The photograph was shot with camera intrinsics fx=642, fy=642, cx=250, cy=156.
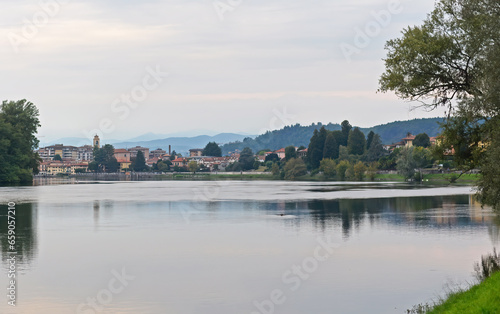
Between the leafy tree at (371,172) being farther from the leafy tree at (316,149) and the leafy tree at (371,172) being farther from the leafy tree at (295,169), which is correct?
the leafy tree at (295,169)

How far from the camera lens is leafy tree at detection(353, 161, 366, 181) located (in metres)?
125

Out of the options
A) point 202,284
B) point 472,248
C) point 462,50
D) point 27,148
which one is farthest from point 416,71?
point 27,148

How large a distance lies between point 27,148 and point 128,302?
91888 millimetres

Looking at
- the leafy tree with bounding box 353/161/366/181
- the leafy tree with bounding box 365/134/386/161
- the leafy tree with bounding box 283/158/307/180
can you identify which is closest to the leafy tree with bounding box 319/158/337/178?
the leafy tree with bounding box 353/161/366/181

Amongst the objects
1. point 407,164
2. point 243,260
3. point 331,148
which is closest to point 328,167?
point 331,148

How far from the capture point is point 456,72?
24.1 meters

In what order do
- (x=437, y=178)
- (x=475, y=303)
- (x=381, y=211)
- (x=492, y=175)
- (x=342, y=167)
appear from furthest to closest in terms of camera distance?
1. (x=342, y=167)
2. (x=437, y=178)
3. (x=381, y=211)
4. (x=492, y=175)
5. (x=475, y=303)

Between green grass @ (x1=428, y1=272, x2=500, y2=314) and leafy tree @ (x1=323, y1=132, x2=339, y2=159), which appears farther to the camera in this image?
leafy tree @ (x1=323, y1=132, x2=339, y2=159)

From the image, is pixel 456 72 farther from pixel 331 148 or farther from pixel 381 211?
pixel 331 148

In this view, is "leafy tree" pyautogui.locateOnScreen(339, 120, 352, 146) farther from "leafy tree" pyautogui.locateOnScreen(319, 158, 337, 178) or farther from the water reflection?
the water reflection

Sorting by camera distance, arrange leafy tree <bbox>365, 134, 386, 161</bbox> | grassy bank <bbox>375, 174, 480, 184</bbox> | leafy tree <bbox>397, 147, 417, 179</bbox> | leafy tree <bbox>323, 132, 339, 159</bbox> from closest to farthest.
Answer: grassy bank <bbox>375, 174, 480, 184</bbox> → leafy tree <bbox>397, 147, 417, 179</bbox> → leafy tree <bbox>365, 134, 386, 161</bbox> → leafy tree <bbox>323, 132, 339, 159</bbox>

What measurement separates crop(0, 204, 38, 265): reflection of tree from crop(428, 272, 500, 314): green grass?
55.7ft

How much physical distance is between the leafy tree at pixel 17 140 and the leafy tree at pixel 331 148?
6079cm

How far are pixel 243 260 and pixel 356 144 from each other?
117m
